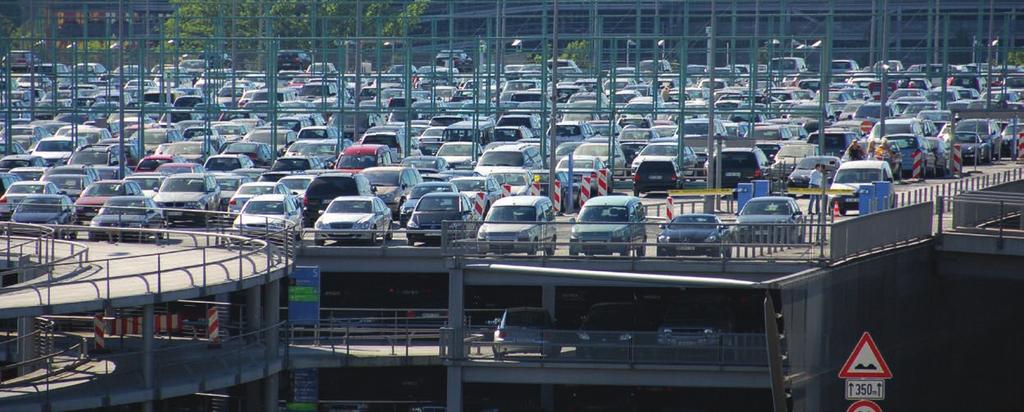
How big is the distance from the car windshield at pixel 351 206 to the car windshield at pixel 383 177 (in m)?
4.71

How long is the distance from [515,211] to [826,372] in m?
10.7

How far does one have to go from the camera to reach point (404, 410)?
35.3 metres

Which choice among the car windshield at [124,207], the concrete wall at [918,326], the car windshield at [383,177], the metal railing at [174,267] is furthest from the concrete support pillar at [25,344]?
the car windshield at [383,177]

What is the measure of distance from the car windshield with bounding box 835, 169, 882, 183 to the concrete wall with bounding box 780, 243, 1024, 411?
6.74 meters

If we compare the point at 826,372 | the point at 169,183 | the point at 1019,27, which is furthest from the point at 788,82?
the point at 826,372

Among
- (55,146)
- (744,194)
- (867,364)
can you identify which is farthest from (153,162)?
(867,364)

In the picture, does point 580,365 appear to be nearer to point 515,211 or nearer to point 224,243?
point 515,211

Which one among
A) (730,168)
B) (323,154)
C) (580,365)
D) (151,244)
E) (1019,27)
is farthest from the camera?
(1019,27)

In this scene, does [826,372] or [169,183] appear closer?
[826,372]

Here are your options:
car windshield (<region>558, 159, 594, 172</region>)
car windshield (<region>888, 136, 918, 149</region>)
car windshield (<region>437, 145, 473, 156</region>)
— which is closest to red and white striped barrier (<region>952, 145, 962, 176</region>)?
car windshield (<region>888, 136, 918, 149</region>)

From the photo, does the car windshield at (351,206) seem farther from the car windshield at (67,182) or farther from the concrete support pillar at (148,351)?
the car windshield at (67,182)

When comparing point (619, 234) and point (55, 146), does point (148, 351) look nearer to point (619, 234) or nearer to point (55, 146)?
point (619, 234)

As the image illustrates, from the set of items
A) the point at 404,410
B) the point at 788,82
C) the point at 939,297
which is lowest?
the point at 404,410

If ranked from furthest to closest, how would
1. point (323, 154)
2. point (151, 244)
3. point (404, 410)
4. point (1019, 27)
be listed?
point (1019, 27) < point (323, 154) < point (151, 244) < point (404, 410)
